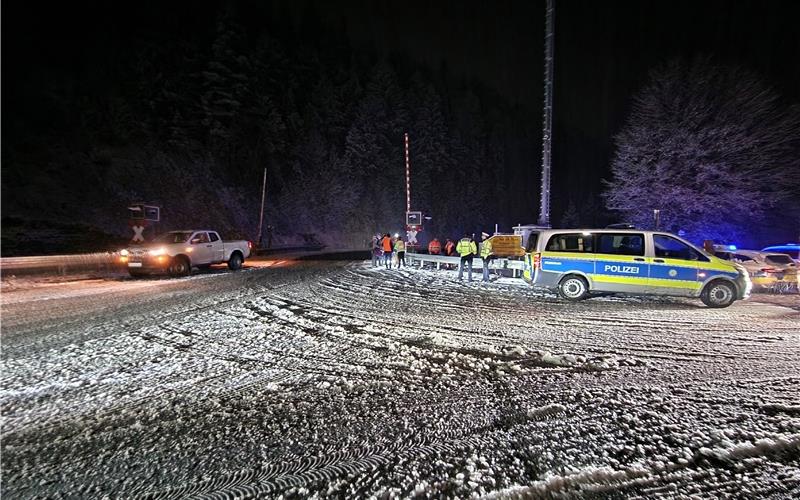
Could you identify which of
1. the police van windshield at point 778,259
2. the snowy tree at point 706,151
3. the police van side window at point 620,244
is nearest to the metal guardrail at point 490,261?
the police van side window at point 620,244

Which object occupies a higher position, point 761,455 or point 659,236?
point 659,236

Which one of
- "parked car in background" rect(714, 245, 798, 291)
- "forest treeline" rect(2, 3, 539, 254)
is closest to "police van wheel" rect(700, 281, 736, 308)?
"parked car in background" rect(714, 245, 798, 291)

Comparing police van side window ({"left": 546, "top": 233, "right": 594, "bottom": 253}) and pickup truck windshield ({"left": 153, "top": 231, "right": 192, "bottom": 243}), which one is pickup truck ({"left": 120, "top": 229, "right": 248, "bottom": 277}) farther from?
police van side window ({"left": 546, "top": 233, "right": 594, "bottom": 253})

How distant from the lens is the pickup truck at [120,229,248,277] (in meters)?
14.1

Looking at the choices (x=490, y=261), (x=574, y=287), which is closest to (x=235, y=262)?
(x=490, y=261)

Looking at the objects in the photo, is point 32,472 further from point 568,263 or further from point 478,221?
point 478,221

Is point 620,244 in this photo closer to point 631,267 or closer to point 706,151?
point 631,267

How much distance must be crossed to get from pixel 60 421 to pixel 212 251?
13663 mm

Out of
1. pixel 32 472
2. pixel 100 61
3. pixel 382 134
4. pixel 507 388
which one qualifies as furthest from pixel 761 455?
pixel 382 134

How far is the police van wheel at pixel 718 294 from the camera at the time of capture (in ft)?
31.6

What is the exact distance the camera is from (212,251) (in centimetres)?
1648

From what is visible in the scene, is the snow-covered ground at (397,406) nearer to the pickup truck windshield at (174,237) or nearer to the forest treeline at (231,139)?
the pickup truck windshield at (174,237)

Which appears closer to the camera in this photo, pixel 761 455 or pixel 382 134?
pixel 761 455

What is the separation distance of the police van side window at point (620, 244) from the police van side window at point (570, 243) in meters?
0.28
